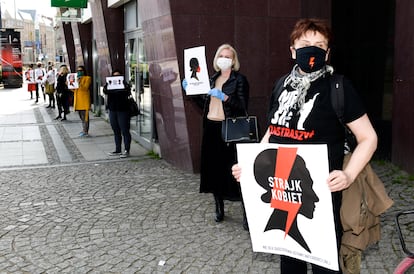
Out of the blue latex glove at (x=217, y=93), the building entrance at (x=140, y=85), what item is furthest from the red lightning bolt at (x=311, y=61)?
the building entrance at (x=140, y=85)

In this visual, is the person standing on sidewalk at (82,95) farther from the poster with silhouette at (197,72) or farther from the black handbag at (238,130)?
the black handbag at (238,130)

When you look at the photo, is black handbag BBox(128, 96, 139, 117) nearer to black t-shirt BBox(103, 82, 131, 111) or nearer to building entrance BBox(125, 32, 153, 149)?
black t-shirt BBox(103, 82, 131, 111)

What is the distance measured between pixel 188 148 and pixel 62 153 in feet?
11.2

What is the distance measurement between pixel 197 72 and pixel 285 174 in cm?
298

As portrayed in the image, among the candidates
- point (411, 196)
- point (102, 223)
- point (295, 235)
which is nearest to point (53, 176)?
point (102, 223)

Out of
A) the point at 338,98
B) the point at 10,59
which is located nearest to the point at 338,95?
the point at 338,98

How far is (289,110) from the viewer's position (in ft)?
8.20

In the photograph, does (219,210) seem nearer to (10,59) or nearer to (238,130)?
(238,130)

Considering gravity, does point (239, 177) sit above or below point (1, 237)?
above

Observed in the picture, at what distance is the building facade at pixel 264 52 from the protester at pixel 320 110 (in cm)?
472

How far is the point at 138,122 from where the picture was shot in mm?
10773

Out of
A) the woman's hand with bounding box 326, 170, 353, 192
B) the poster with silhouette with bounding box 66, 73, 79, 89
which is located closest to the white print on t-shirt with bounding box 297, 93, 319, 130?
the woman's hand with bounding box 326, 170, 353, 192

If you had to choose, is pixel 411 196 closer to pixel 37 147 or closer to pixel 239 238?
pixel 239 238

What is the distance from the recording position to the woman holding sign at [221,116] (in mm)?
4754
